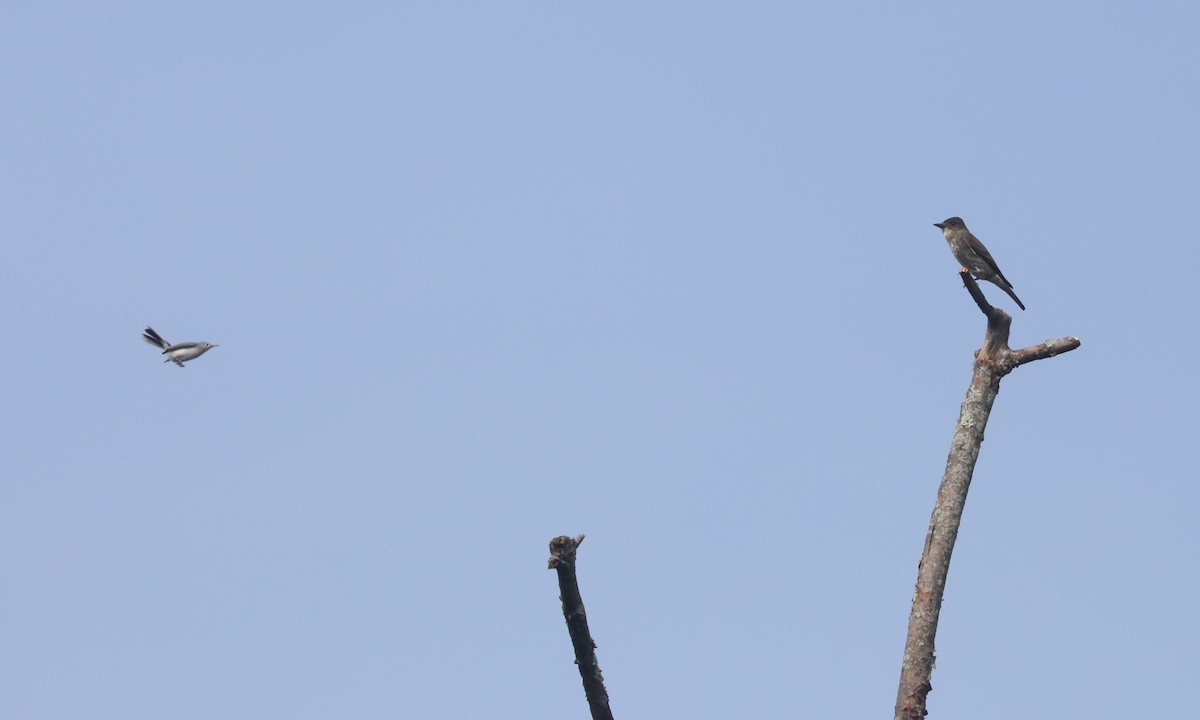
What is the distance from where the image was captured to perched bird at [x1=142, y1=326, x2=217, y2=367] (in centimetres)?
2220

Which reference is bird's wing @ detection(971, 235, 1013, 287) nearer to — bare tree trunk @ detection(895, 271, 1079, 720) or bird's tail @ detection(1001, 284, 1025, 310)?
bird's tail @ detection(1001, 284, 1025, 310)

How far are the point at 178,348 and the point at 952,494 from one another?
15374 mm

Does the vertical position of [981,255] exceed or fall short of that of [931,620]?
it exceeds it

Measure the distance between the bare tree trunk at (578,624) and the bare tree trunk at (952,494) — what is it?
258 centimetres

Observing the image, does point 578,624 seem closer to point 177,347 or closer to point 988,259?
point 988,259

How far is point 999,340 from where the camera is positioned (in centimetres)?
1059

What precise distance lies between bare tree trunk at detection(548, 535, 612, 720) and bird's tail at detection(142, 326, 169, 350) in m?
16.2

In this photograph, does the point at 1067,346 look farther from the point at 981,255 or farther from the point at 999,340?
the point at 981,255

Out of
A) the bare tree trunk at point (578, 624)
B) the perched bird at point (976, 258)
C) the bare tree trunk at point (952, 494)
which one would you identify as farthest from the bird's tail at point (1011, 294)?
the bare tree trunk at point (578, 624)

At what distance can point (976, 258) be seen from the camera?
18141 mm

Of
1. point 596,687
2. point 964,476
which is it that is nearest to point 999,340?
point 964,476

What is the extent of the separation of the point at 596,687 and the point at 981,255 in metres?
11.9

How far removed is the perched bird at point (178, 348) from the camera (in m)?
22.2

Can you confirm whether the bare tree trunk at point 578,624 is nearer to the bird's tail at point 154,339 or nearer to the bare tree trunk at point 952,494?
the bare tree trunk at point 952,494
